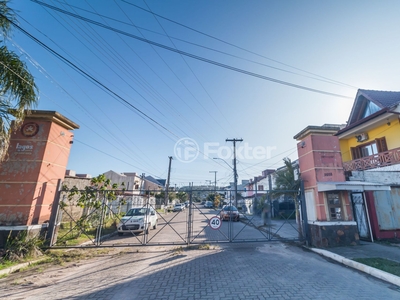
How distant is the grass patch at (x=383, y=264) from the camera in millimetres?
4734

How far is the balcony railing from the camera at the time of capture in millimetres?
10289

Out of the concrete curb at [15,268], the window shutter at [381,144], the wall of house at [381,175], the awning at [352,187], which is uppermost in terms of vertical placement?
the window shutter at [381,144]

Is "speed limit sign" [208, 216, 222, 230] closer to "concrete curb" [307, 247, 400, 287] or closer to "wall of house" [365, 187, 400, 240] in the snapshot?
"concrete curb" [307, 247, 400, 287]

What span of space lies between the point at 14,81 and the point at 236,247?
31.4 ft

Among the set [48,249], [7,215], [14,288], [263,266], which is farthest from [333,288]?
[7,215]

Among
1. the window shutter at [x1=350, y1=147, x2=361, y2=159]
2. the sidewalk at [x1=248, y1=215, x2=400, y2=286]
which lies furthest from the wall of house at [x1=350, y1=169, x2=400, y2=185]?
the sidewalk at [x1=248, y1=215, x2=400, y2=286]

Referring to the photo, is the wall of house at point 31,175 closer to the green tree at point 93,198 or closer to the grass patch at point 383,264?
the green tree at point 93,198

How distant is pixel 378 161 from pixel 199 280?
12.6 meters

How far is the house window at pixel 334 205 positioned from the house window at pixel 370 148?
7.01 metres

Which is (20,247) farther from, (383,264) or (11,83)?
(383,264)

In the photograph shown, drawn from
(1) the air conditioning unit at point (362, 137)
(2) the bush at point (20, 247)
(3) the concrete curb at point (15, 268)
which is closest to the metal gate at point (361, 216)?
(1) the air conditioning unit at point (362, 137)

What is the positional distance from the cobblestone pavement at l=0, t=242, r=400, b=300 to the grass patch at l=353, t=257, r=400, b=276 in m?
0.48

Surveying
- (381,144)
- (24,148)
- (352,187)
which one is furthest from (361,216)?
(24,148)

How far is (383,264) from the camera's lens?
17.1 ft
